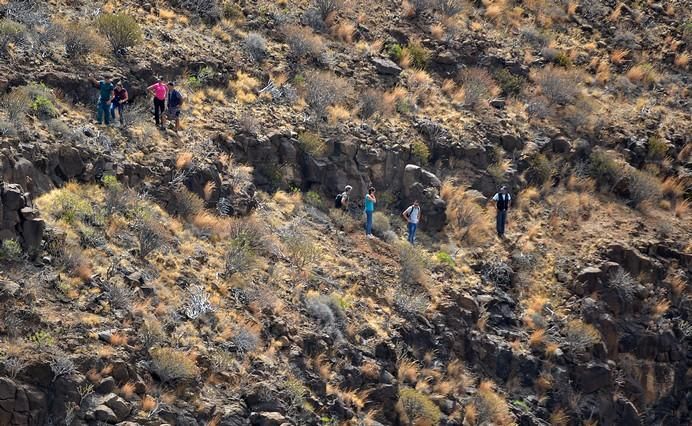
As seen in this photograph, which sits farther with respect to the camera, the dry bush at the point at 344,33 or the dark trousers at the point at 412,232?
the dry bush at the point at 344,33

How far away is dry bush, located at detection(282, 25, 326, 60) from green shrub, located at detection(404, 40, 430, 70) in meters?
2.76

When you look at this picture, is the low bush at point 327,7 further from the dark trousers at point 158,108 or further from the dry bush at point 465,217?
the dark trousers at point 158,108

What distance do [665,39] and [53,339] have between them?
26.6m

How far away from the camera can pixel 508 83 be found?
32.8 m

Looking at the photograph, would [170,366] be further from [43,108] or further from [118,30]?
[118,30]

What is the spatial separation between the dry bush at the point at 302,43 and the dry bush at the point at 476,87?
4284 mm

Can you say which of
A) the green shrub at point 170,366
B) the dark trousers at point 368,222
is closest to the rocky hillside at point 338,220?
the green shrub at point 170,366

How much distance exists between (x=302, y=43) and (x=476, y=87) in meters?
5.24

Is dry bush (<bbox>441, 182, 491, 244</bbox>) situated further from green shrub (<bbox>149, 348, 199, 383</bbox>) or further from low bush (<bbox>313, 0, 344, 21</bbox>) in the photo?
green shrub (<bbox>149, 348, 199, 383</bbox>)

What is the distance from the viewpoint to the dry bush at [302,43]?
99.9ft

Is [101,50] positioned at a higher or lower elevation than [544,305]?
higher

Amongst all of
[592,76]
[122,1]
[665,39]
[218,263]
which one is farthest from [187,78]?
[665,39]

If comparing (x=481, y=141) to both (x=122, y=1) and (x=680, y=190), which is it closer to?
(x=680, y=190)

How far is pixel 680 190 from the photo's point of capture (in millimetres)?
31031
